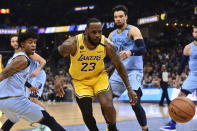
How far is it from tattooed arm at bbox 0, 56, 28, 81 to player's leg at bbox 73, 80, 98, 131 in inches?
33.8

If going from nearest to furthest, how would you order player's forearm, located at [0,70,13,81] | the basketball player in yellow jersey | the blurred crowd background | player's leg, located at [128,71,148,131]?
player's forearm, located at [0,70,13,81], the basketball player in yellow jersey, player's leg, located at [128,71,148,131], the blurred crowd background

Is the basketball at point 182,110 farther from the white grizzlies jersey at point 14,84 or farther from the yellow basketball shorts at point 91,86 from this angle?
the white grizzlies jersey at point 14,84

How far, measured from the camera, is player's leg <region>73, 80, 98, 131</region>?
3832 millimetres

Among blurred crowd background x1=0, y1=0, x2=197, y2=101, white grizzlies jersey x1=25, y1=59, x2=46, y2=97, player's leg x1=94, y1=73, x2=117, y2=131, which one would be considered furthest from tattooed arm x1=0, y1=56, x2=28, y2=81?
blurred crowd background x1=0, y1=0, x2=197, y2=101

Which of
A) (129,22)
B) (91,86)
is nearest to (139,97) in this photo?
(91,86)

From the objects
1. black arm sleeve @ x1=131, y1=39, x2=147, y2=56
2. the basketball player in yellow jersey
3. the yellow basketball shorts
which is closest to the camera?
the basketball player in yellow jersey

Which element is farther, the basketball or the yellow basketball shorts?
the basketball

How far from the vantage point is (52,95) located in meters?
17.1

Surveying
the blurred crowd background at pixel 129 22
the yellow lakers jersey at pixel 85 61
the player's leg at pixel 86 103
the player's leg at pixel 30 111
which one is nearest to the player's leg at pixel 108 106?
the player's leg at pixel 86 103

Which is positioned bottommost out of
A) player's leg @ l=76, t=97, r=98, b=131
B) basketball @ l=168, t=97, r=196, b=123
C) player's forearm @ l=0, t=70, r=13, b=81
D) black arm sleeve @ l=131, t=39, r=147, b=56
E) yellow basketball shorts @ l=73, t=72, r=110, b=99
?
A: basketball @ l=168, t=97, r=196, b=123

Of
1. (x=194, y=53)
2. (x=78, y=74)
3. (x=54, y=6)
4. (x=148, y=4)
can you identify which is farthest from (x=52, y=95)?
(x=54, y=6)

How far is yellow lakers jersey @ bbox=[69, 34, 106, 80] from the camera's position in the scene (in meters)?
3.87

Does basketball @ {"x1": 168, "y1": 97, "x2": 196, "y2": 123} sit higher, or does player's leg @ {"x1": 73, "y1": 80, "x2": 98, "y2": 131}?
player's leg @ {"x1": 73, "y1": 80, "x2": 98, "y2": 131}

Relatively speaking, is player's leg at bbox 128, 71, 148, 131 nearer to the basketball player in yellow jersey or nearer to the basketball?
the basketball
